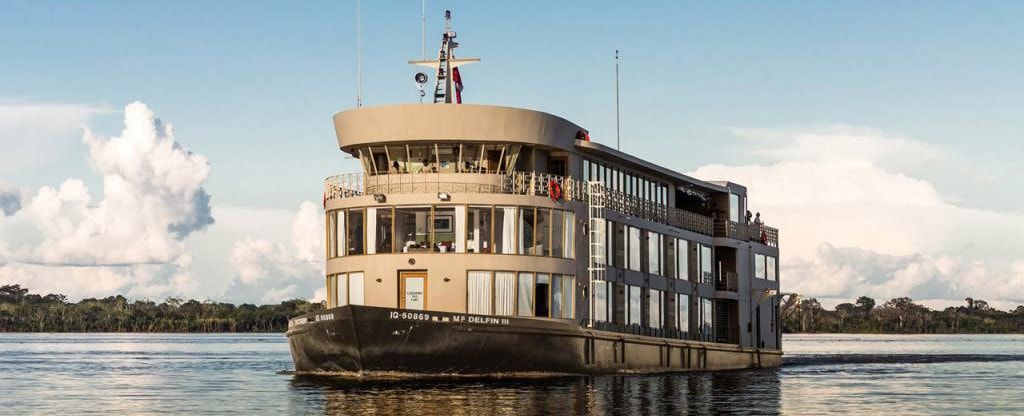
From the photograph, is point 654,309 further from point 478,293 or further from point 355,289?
point 355,289

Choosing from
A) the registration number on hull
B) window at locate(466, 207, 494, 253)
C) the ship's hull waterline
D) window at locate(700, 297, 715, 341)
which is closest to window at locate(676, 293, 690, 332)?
window at locate(700, 297, 715, 341)

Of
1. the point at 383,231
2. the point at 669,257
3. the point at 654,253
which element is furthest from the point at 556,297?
the point at 669,257

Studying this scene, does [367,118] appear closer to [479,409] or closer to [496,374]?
[496,374]

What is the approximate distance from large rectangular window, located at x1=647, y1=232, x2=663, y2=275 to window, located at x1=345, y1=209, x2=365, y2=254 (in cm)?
1306

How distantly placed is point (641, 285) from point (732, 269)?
1083 centimetres

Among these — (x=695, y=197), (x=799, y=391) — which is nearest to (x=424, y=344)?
(x=799, y=391)

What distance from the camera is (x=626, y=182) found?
5869 cm

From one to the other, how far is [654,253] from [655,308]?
2.18m

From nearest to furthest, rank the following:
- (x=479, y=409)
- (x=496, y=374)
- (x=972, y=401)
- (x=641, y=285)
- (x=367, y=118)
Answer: (x=479, y=409) < (x=972, y=401) < (x=496, y=374) < (x=367, y=118) < (x=641, y=285)

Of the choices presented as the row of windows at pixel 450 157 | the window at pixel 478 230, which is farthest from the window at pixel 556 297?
the row of windows at pixel 450 157

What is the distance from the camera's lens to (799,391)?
49188 mm

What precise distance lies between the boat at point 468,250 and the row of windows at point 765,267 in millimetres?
14860

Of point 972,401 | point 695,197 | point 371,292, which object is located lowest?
point 972,401

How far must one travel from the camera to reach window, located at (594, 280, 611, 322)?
53.1 metres
